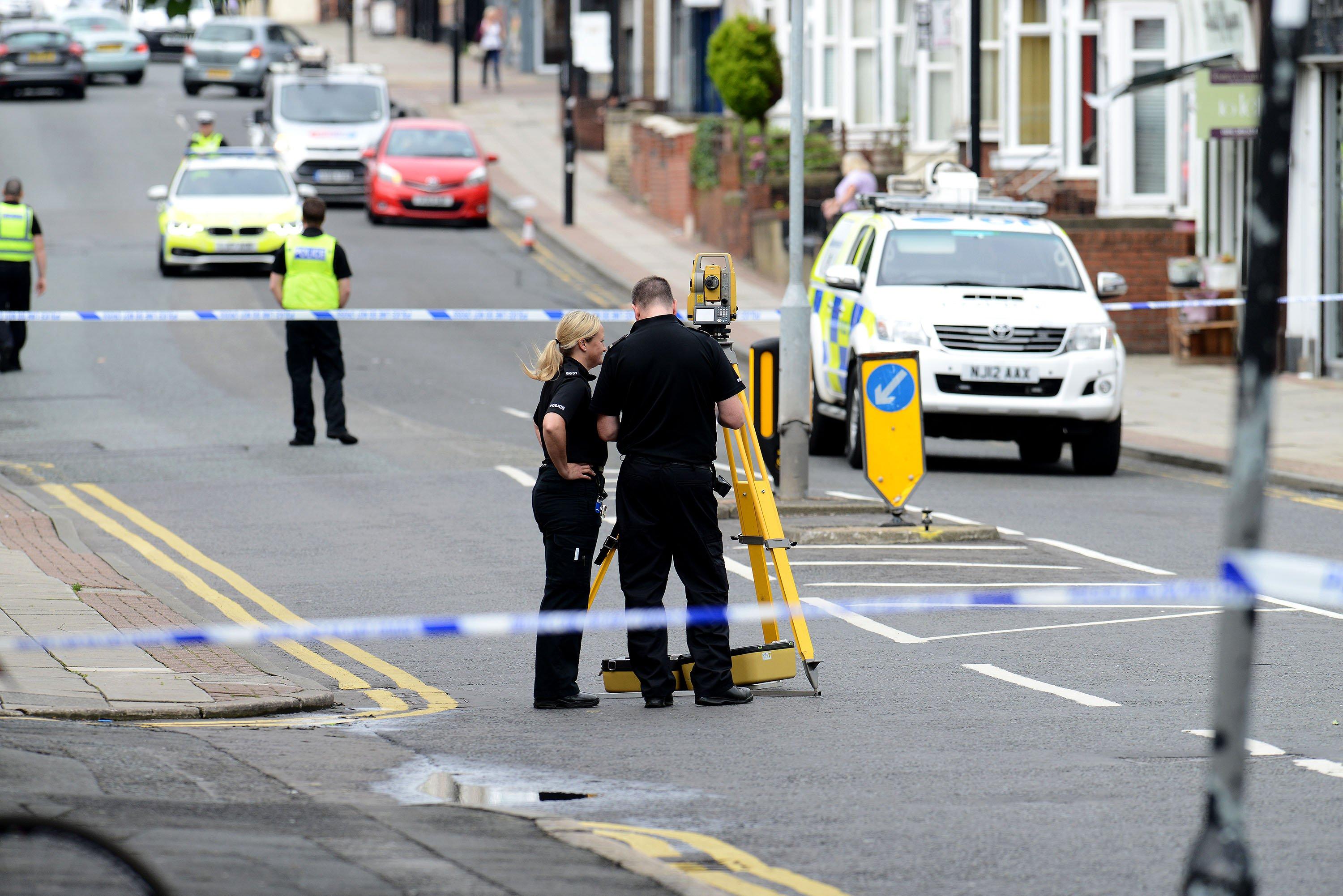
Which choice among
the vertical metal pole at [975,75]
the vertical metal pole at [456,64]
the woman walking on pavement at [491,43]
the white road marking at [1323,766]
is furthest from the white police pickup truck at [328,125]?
the white road marking at [1323,766]

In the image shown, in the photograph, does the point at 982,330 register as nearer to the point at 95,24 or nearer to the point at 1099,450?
the point at 1099,450

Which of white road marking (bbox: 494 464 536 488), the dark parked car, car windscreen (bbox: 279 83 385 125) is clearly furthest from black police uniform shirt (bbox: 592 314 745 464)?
the dark parked car

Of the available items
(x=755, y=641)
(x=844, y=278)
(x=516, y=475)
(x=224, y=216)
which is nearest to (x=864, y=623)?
(x=755, y=641)

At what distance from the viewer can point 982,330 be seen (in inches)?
672

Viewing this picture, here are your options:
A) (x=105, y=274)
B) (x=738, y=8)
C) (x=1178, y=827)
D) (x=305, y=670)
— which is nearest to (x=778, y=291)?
(x=105, y=274)

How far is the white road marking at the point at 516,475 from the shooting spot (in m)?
16.0

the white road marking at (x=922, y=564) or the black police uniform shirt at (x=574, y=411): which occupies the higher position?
the black police uniform shirt at (x=574, y=411)

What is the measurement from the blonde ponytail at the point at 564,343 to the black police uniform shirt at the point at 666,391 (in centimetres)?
18

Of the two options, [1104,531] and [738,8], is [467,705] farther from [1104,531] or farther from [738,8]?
[738,8]

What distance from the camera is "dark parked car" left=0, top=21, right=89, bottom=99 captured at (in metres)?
52.0

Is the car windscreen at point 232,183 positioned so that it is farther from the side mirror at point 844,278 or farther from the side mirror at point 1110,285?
the side mirror at point 1110,285

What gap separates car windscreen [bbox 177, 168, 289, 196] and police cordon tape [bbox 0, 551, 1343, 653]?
19579mm

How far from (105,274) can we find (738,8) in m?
20.7

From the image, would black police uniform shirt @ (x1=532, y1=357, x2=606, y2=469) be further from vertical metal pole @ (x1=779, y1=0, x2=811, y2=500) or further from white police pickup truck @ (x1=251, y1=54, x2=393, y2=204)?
white police pickup truck @ (x1=251, y1=54, x2=393, y2=204)
